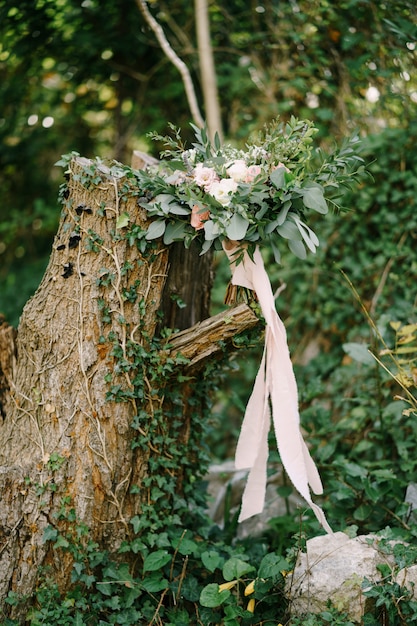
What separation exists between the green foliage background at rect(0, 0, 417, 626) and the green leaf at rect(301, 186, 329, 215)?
1.91 feet

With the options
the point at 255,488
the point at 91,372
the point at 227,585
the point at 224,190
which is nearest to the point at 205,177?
the point at 224,190

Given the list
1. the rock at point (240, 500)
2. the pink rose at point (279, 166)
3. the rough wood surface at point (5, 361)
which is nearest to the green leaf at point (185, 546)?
the rock at point (240, 500)

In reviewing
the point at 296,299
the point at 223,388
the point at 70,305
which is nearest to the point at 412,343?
the point at 296,299

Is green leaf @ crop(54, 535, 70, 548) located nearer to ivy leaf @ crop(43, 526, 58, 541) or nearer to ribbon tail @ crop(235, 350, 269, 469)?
ivy leaf @ crop(43, 526, 58, 541)

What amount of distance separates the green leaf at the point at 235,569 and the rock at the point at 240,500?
0.78 meters

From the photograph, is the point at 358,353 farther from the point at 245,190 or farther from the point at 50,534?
the point at 50,534

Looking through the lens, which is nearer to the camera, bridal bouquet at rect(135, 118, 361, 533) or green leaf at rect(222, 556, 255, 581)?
bridal bouquet at rect(135, 118, 361, 533)

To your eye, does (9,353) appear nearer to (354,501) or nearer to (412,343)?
(354,501)

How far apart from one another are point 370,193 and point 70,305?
247cm

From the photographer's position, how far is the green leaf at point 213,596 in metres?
2.31

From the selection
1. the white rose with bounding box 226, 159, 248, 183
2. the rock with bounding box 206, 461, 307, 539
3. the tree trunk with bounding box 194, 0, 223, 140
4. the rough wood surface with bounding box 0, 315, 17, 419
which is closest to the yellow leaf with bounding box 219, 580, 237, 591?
the rock with bounding box 206, 461, 307, 539

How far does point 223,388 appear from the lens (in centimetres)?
487

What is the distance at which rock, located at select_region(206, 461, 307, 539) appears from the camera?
342 cm

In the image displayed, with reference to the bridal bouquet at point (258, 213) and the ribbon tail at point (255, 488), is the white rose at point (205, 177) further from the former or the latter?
the ribbon tail at point (255, 488)
